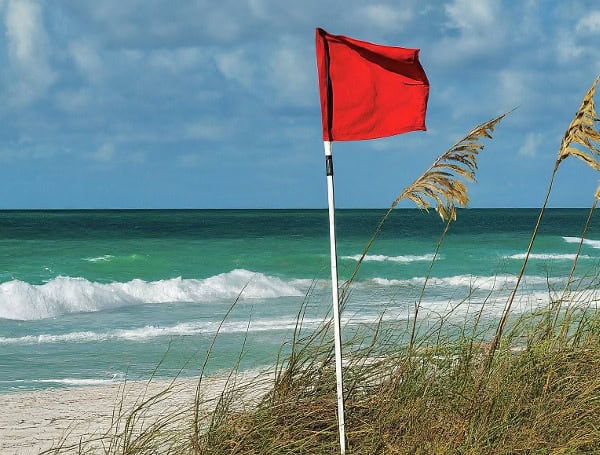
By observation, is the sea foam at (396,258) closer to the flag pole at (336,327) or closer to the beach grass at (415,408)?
the beach grass at (415,408)

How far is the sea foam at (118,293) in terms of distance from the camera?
19000 mm

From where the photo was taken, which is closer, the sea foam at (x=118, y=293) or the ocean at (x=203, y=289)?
the ocean at (x=203, y=289)

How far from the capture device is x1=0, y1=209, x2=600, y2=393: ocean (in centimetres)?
1121

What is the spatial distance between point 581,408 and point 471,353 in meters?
0.69

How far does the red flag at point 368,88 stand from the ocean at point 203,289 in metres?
1.03

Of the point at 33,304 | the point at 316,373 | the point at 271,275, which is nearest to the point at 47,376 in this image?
the point at 316,373

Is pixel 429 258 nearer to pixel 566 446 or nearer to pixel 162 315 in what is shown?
pixel 162 315

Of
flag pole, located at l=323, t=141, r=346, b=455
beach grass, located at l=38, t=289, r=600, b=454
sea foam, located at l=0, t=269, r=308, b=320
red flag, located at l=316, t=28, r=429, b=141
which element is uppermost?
red flag, located at l=316, t=28, r=429, b=141

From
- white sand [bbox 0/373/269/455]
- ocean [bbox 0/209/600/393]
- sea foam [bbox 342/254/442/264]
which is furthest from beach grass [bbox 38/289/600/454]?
sea foam [bbox 342/254/442/264]

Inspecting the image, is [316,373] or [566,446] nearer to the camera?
[566,446]

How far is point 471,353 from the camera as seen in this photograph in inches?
193

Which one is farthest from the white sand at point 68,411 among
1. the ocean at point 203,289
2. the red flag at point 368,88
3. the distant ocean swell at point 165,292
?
the distant ocean swell at point 165,292

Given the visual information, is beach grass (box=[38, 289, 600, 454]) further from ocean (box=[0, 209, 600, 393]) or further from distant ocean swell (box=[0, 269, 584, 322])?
distant ocean swell (box=[0, 269, 584, 322])

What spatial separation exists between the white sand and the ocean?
26.2 inches
